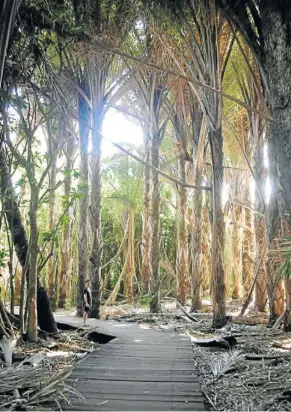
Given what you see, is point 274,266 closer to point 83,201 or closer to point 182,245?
point 182,245

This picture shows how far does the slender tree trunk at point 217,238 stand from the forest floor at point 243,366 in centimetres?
28

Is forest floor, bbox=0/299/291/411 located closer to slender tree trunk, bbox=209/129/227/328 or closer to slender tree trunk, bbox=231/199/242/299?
slender tree trunk, bbox=209/129/227/328

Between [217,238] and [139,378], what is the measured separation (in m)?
3.47

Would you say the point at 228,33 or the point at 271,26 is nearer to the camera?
the point at 271,26

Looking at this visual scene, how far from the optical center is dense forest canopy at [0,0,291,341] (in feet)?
15.5

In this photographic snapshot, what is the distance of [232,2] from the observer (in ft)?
15.9

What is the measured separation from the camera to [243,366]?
3871mm

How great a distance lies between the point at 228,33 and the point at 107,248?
995cm

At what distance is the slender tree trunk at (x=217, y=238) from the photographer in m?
6.47

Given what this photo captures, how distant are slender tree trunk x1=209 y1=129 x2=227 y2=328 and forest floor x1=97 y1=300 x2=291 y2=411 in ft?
0.91

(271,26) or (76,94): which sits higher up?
(76,94)

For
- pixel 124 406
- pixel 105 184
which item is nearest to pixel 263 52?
pixel 124 406

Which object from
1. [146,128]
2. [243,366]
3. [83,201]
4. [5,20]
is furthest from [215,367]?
[146,128]

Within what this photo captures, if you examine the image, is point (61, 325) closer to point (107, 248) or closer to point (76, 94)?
point (76, 94)
